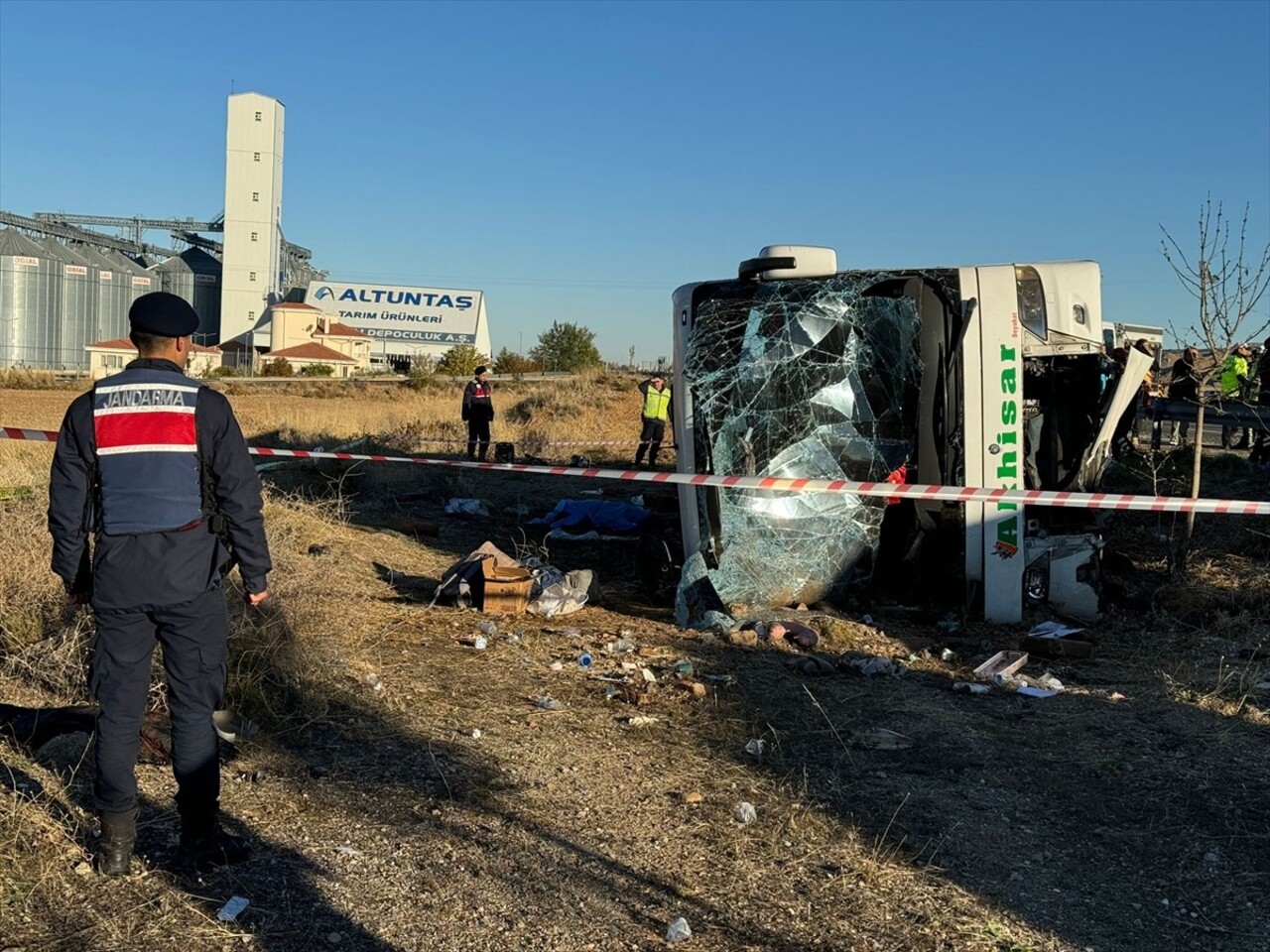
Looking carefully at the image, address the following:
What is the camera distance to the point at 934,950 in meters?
3.45

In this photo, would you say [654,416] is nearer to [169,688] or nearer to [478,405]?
[478,405]

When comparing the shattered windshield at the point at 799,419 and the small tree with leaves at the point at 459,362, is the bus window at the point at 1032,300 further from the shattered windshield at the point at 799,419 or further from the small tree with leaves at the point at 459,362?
the small tree with leaves at the point at 459,362

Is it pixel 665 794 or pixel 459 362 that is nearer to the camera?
pixel 665 794

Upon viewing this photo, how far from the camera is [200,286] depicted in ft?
246

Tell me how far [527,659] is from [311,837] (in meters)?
2.64

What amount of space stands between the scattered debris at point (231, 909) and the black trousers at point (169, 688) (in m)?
0.38

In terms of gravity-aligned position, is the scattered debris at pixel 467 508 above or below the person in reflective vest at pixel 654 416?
below

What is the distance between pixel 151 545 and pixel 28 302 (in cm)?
7219

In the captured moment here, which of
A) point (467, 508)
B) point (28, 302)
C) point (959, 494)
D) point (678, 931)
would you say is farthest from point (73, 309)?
point (678, 931)

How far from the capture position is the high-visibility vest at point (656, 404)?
59.8ft

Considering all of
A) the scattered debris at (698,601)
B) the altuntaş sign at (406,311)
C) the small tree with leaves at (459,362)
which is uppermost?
the altuntaş sign at (406,311)

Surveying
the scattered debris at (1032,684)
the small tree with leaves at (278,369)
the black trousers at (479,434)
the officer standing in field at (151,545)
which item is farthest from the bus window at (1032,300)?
the small tree with leaves at (278,369)

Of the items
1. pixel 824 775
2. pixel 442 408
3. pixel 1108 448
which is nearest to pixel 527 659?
pixel 824 775

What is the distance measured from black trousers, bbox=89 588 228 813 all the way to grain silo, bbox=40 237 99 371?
71079 millimetres
